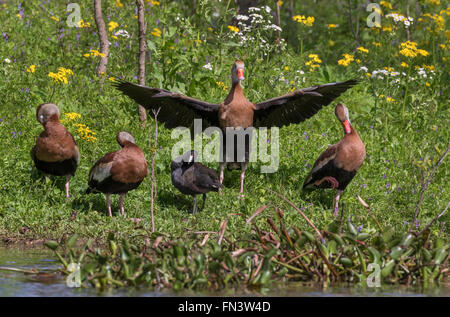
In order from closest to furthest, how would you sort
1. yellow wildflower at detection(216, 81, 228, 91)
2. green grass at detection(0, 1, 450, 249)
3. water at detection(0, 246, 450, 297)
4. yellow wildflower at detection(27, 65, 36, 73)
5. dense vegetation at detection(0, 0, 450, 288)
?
water at detection(0, 246, 450, 297), dense vegetation at detection(0, 0, 450, 288), green grass at detection(0, 1, 450, 249), yellow wildflower at detection(27, 65, 36, 73), yellow wildflower at detection(216, 81, 228, 91)

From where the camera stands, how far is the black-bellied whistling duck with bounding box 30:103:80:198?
8.42 metres

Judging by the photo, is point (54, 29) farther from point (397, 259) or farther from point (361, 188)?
point (397, 259)

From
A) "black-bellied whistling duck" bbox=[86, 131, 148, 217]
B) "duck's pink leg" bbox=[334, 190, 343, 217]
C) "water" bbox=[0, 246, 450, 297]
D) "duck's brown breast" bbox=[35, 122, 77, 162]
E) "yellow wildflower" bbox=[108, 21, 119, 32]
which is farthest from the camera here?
"yellow wildflower" bbox=[108, 21, 119, 32]

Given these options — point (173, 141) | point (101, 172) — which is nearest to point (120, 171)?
point (101, 172)

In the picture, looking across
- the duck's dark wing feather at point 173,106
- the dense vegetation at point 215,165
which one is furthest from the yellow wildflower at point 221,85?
the duck's dark wing feather at point 173,106

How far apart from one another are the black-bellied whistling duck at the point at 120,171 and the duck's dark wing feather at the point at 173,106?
1.07 m

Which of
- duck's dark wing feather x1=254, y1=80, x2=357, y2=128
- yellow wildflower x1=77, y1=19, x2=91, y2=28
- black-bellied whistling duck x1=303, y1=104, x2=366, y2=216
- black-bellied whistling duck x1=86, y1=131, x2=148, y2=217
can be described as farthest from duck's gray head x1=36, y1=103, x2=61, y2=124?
yellow wildflower x1=77, y1=19, x2=91, y2=28

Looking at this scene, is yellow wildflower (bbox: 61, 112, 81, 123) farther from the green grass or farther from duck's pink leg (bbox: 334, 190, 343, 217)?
duck's pink leg (bbox: 334, 190, 343, 217)

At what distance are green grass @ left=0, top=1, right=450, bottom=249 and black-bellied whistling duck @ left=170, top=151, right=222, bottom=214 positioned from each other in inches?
10.6

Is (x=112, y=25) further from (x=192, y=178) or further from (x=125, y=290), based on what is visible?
(x=125, y=290)

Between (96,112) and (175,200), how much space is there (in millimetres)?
2300

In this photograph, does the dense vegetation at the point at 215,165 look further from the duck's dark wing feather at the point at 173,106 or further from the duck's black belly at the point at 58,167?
the duck's dark wing feather at the point at 173,106

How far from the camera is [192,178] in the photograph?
8.41 metres
